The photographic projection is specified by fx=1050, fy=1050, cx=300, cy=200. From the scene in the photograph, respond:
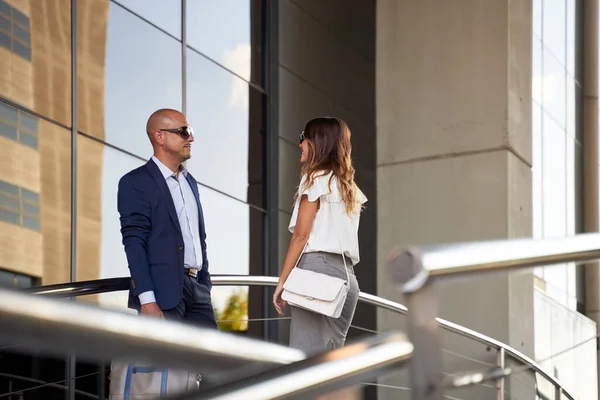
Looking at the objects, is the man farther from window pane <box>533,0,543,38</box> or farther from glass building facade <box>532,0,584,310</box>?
window pane <box>533,0,543,38</box>

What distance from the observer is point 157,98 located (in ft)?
37.5

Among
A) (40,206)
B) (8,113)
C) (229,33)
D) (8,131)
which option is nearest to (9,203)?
(40,206)

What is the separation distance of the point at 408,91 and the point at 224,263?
3.11 meters

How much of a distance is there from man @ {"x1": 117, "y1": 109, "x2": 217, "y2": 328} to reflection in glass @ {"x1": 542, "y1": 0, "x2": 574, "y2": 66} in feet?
49.0

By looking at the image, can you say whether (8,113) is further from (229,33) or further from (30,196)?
(229,33)

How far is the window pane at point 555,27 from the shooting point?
1986 centimetres

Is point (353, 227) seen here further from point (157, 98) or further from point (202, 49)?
point (202, 49)

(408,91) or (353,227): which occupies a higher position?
(408,91)

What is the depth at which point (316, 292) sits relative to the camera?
5535 mm

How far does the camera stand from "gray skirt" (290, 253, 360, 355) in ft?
18.6

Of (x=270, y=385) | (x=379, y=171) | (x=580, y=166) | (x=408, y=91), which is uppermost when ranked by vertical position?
(x=580, y=166)

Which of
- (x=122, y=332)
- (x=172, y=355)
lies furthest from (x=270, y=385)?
(x=122, y=332)

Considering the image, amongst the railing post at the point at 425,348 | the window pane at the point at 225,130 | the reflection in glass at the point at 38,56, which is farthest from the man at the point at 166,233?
the window pane at the point at 225,130

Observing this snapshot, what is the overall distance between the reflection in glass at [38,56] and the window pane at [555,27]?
39.4 ft
